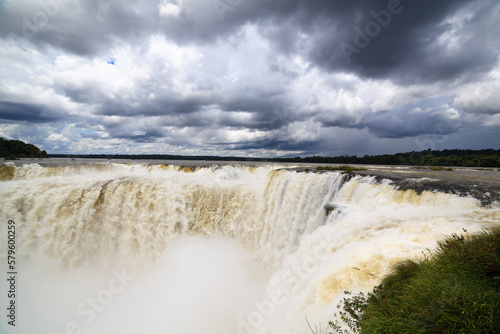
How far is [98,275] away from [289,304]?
13310 millimetres

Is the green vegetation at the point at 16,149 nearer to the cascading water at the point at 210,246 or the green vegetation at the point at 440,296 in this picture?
the cascading water at the point at 210,246

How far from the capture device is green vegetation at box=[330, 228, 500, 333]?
269 cm

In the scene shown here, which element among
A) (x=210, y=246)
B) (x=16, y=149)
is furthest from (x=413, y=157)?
(x=16, y=149)

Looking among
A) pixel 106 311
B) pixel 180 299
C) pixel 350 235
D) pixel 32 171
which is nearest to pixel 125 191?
pixel 106 311

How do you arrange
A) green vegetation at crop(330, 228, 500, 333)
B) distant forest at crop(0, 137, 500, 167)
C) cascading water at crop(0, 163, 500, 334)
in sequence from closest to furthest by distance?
green vegetation at crop(330, 228, 500, 333) → cascading water at crop(0, 163, 500, 334) → distant forest at crop(0, 137, 500, 167)

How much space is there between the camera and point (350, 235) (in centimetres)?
702

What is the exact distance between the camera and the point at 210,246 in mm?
14992

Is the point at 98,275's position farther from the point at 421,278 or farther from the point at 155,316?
the point at 421,278

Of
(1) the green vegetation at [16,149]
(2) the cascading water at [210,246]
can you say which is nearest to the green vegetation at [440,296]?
(2) the cascading water at [210,246]

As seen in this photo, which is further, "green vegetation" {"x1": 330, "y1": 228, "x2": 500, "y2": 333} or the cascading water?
the cascading water

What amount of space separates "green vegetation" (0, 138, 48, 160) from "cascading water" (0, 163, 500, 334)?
51.3m

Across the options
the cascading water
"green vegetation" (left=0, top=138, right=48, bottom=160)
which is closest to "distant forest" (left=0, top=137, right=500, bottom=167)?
"green vegetation" (left=0, top=138, right=48, bottom=160)

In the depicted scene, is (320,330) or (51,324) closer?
(320,330)

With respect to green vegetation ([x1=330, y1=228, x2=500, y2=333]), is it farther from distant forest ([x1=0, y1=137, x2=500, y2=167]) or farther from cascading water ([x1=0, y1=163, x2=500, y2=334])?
distant forest ([x1=0, y1=137, x2=500, y2=167])
